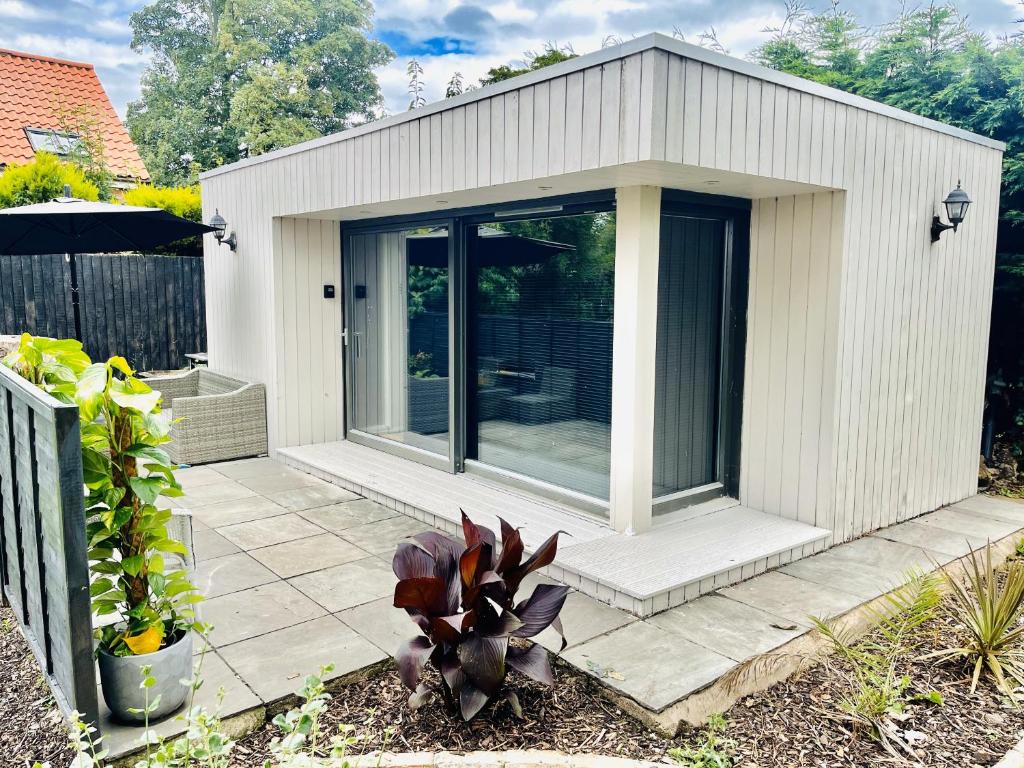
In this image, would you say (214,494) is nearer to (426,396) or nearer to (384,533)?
Answer: (384,533)

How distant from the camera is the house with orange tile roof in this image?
43.0 ft

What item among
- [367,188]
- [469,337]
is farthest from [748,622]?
[367,188]

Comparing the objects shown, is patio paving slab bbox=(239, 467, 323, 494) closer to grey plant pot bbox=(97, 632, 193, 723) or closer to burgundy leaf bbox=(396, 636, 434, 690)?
grey plant pot bbox=(97, 632, 193, 723)

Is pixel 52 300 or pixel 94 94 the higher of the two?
pixel 94 94

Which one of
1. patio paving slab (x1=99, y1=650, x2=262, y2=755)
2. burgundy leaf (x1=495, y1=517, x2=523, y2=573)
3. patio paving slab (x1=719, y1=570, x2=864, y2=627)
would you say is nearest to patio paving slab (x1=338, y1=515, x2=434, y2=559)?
patio paving slab (x1=99, y1=650, x2=262, y2=755)

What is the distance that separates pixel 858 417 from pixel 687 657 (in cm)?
225

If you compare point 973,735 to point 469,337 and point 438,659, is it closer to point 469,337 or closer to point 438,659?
point 438,659

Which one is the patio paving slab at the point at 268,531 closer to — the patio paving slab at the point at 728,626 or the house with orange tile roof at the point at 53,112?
the patio paving slab at the point at 728,626

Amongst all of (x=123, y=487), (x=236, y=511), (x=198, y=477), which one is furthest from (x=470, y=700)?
(x=198, y=477)

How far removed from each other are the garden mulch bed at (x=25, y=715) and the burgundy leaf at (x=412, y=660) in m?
1.01

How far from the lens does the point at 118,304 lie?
959 cm

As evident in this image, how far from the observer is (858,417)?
4.64m

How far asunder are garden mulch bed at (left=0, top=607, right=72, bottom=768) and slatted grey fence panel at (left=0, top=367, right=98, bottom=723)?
6.7 inches

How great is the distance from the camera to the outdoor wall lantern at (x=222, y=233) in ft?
23.3
